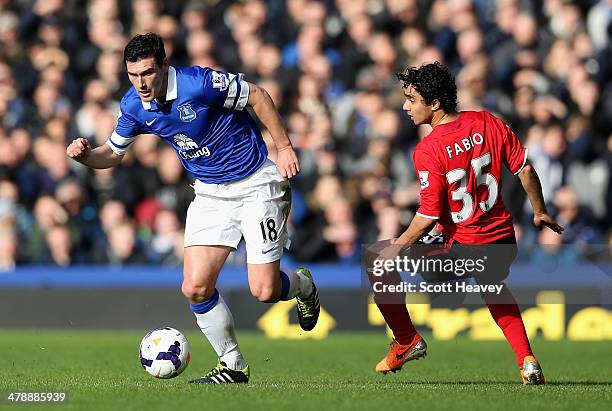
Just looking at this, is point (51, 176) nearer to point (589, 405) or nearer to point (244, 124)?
point (244, 124)

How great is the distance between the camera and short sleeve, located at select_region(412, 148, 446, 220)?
8977mm

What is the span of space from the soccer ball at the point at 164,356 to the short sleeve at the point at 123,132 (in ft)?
4.65

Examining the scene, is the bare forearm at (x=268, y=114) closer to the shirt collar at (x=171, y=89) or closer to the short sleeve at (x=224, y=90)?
the short sleeve at (x=224, y=90)

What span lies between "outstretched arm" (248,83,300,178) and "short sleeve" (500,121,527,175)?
4.90 feet

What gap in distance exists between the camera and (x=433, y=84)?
922cm

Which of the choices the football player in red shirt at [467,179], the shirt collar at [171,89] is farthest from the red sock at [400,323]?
the shirt collar at [171,89]

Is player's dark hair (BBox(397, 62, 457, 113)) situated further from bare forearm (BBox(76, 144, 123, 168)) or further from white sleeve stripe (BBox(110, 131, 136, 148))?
bare forearm (BBox(76, 144, 123, 168))

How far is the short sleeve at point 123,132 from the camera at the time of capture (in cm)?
921

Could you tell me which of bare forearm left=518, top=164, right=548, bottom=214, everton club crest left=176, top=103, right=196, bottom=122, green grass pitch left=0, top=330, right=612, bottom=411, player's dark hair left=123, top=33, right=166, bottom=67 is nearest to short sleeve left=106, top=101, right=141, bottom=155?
everton club crest left=176, top=103, right=196, bottom=122

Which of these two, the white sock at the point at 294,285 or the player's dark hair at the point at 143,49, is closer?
the player's dark hair at the point at 143,49

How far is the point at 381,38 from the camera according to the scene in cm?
1642

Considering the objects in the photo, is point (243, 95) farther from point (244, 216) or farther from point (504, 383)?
point (504, 383)

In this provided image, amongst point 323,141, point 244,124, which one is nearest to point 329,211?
point 323,141

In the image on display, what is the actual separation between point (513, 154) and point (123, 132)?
281 centimetres
